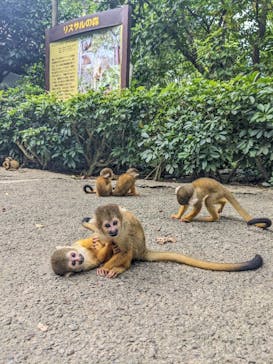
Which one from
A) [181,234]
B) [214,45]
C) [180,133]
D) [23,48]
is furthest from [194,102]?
[23,48]

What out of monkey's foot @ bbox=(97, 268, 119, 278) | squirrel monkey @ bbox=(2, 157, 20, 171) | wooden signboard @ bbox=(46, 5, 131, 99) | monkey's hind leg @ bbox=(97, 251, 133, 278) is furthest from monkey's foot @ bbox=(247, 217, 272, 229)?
squirrel monkey @ bbox=(2, 157, 20, 171)

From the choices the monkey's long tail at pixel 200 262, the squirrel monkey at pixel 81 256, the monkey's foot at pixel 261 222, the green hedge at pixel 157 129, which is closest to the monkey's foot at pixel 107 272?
the squirrel monkey at pixel 81 256

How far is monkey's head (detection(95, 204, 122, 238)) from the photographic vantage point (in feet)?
8.30

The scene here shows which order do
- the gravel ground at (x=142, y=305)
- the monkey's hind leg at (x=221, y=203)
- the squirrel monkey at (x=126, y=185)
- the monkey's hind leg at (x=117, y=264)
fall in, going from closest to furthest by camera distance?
1. the gravel ground at (x=142, y=305)
2. the monkey's hind leg at (x=117, y=264)
3. the monkey's hind leg at (x=221, y=203)
4. the squirrel monkey at (x=126, y=185)

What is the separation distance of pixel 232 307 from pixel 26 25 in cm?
1332

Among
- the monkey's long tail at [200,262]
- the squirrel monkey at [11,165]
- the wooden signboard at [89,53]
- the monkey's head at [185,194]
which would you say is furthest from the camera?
the squirrel monkey at [11,165]

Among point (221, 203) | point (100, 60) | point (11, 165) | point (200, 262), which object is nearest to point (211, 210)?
point (221, 203)

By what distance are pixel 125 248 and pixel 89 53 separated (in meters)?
7.67

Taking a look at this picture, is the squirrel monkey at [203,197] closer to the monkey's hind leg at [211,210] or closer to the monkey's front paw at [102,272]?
the monkey's hind leg at [211,210]

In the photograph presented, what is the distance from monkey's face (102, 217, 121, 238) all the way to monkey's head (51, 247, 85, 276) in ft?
0.95

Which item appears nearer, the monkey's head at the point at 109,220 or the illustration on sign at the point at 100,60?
the monkey's head at the point at 109,220

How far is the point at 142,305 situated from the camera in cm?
223

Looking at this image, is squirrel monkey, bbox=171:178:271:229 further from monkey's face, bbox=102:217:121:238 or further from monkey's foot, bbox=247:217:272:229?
monkey's face, bbox=102:217:121:238

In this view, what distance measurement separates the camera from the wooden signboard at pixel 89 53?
8.39 metres
